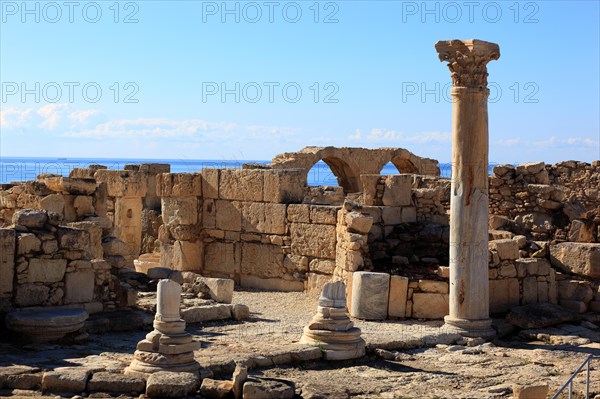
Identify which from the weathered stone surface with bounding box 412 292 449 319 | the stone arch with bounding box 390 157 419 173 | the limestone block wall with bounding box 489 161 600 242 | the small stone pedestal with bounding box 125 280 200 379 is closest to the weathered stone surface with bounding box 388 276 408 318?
the weathered stone surface with bounding box 412 292 449 319

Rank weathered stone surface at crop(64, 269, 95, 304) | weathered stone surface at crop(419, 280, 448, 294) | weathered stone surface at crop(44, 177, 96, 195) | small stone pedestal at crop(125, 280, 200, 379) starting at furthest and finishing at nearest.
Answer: weathered stone surface at crop(44, 177, 96, 195)
weathered stone surface at crop(419, 280, 448, 294)
weathered stone surface at crop(64, 269, 95, 304)
small stone pedestal at crop(125, 280, 200, 379)

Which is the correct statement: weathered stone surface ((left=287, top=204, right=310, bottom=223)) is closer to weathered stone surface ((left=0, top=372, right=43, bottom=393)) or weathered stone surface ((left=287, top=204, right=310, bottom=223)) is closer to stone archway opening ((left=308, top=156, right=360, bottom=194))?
weathered stone surface ((left=0, top=372, right=43, bottom=393))

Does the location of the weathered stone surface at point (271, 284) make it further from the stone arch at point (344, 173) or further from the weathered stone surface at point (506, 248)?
the stone arch at point (344, 173)

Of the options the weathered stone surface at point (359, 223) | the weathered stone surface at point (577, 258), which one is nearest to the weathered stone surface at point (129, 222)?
the weathered stone surface at point (359, 223)

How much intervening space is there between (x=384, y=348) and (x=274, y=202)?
561 cm

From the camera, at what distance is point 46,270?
11.6m

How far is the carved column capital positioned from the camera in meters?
12.7

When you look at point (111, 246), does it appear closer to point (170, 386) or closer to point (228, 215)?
point (228, 215)

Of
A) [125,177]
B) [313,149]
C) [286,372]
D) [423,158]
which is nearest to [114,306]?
[286,372]

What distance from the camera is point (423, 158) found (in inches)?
1058

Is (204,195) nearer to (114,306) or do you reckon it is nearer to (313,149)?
(114,306)

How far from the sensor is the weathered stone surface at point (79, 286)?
1180 centimetres

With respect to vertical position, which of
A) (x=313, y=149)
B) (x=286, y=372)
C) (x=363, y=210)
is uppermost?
(x=313, y=149)

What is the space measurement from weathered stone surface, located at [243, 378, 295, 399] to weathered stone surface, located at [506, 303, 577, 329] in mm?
5219
